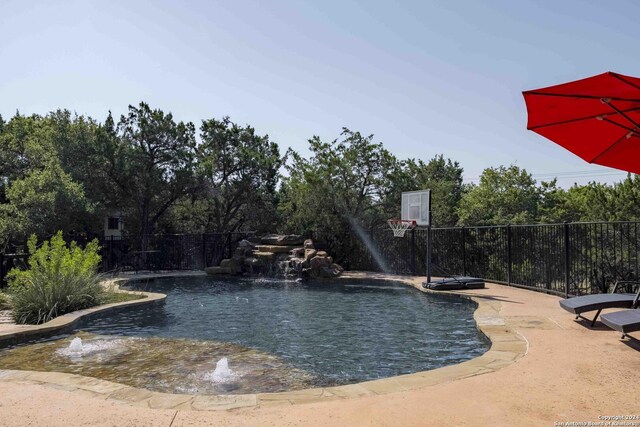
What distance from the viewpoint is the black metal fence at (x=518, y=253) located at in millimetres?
9617

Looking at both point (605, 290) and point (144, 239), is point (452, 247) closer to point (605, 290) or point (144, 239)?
point (605, 290)

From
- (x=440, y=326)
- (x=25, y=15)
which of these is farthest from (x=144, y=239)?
(x=440, y=326)

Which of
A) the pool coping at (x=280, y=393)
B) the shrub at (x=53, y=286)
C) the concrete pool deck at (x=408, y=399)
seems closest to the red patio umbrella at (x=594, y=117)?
the concrete pool deck at (x=408, y=399)

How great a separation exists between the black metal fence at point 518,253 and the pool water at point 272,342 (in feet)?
8.36

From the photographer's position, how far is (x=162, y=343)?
632 cm

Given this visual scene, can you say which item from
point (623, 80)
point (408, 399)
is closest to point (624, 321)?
point (623, 80)

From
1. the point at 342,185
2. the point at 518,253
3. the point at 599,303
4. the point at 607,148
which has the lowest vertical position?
the point at 599,303

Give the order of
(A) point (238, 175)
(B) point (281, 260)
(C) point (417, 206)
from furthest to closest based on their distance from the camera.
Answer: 1. (A) point (238, 175)
2. (B) point (281, 260)
3. (C) point (417, 206)

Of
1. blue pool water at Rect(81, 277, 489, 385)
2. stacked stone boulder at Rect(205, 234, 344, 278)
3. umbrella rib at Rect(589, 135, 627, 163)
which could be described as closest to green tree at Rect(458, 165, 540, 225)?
stacked stone boulder at Rect(205, 234, 344, 278)

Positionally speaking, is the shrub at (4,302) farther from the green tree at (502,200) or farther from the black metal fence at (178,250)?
the green tree at (502,200)

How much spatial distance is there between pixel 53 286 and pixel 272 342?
4565 millimetres

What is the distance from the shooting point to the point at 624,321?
186 inches

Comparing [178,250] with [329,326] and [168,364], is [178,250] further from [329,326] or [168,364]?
[168,364]

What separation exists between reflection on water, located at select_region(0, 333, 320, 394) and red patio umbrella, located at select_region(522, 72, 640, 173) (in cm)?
361
